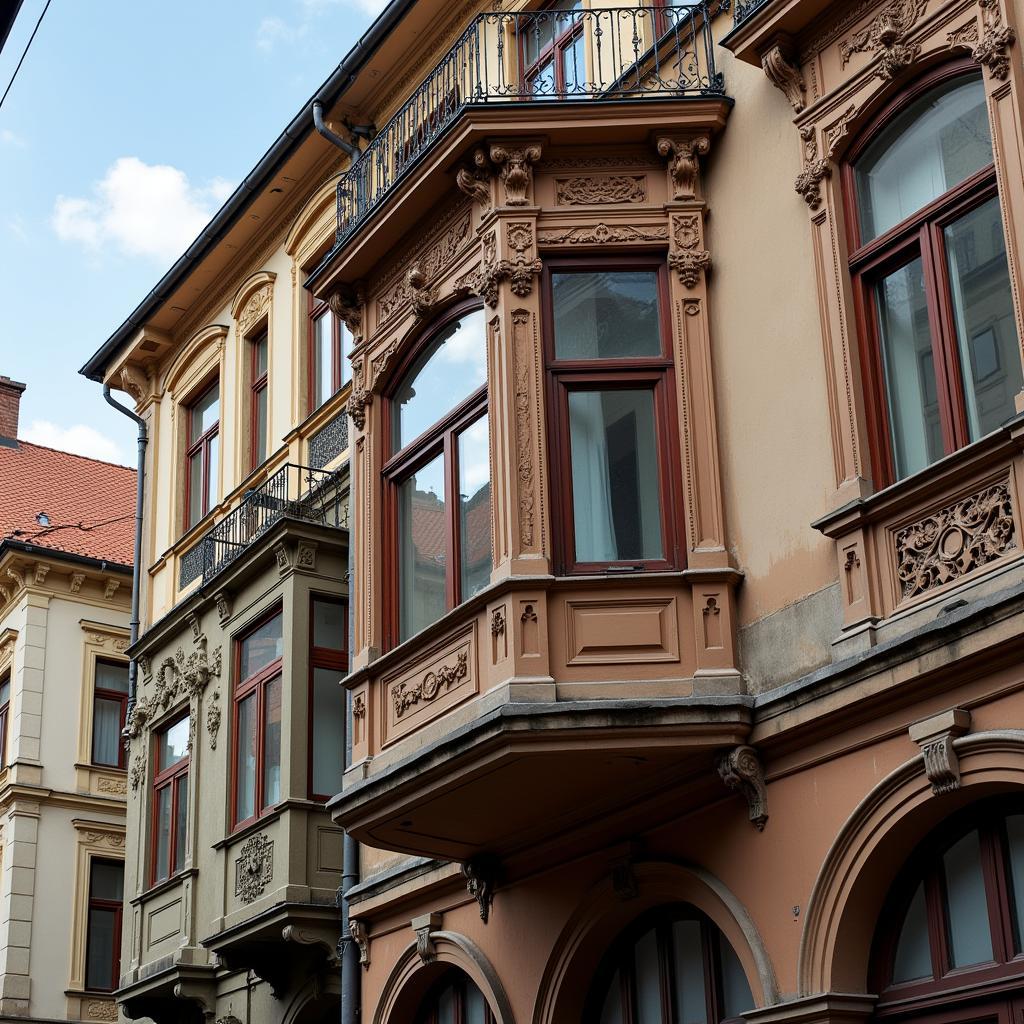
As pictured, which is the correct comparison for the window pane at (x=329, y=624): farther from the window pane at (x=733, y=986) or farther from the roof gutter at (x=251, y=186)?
the window pane at (x=733, y=986)

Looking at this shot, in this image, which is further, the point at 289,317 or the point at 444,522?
the point at 289,317

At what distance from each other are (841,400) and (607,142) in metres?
3.22

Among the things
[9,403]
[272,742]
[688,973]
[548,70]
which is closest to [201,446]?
[272,742]

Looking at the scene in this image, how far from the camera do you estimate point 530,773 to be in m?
11.6

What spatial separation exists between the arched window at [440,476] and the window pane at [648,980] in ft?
9.43

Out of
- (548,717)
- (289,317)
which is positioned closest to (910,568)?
(548,717)

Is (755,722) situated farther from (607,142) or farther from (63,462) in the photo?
(63,462)

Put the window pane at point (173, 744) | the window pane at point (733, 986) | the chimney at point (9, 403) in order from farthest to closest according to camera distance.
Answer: the chimney at point (9, 403), the window pane at point (173, 744), the window pane at point (733, 986)

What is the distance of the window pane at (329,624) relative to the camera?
17531 millimetres

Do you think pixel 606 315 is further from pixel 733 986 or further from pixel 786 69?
pixel 733 986

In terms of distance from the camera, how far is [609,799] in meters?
12.0

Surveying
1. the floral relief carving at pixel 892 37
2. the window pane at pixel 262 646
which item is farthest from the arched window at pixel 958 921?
the window pane at pixel 262 646

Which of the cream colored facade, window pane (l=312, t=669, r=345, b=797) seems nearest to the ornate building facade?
window pane (l=312, t=669, r=345, b=797)

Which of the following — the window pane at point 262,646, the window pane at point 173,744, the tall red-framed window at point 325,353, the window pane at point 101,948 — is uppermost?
the tall red-framed window at point 325,353
